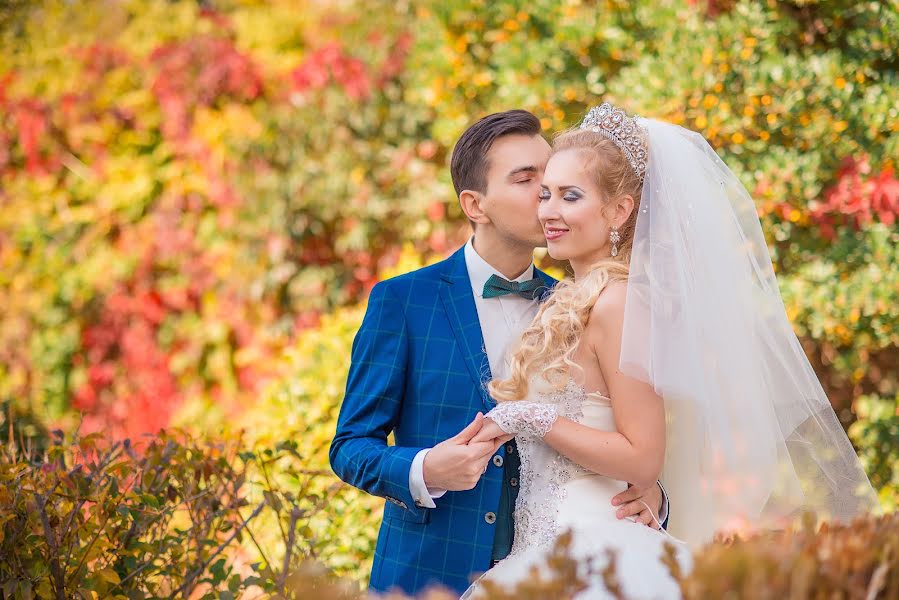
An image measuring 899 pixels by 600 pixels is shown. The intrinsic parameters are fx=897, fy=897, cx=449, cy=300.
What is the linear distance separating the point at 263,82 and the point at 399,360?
5388mm

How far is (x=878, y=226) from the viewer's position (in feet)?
14.5

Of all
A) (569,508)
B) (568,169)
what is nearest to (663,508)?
(569,508)

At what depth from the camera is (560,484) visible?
8.06 ft

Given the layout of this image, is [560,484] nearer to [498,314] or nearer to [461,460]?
[461,460]

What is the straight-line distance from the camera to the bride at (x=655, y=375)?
7.64 feet

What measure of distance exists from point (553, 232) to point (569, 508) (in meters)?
0.77

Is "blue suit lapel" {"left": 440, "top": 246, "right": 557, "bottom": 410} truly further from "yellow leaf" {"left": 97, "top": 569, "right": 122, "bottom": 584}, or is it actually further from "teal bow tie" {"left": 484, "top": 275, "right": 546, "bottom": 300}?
"yellow leaf" {"left": 97, "top": 569, "right": 122, "bottom": 584}

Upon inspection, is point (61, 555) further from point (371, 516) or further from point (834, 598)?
point (834, 598)

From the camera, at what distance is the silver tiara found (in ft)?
8.48

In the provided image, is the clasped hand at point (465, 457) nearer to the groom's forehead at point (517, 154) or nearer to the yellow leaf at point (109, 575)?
the groom's forehead at point (517, 154)

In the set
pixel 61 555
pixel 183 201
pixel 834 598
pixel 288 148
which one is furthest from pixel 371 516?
pixel 183 201

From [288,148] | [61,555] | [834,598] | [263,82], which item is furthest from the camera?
[263,82]

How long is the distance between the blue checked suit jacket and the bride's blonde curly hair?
16 cm

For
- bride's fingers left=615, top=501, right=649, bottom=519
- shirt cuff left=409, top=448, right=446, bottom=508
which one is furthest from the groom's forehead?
bride's fingers left=615, top=501, right=649, bottom=519
